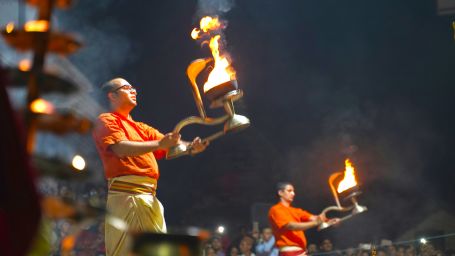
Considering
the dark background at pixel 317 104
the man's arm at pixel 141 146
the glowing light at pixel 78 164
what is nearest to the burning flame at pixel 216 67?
the man's arm at pixel 141 146

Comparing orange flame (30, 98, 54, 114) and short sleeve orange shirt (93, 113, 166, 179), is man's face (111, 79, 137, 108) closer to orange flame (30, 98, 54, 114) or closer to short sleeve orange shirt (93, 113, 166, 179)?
short sleeve orange shirt (93, 113, 166, 179)

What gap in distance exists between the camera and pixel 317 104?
15.0m

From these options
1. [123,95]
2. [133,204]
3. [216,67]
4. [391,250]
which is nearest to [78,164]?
[133,204]

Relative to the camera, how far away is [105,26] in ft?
43.4

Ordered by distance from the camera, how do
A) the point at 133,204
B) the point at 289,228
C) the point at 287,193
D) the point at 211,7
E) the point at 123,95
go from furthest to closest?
the point at 211,7 → the point at 287,193 → the point at 289,228 → the point at 123,95 → the point at 133,204

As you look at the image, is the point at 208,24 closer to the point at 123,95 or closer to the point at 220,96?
the point at 123,95

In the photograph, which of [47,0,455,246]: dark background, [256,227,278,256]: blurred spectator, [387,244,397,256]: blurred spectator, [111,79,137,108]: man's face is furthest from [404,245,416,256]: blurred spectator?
[111,79,137,108]: man's face

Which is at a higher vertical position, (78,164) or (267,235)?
(267,235)

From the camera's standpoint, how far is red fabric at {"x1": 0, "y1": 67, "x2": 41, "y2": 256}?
1.17 metres

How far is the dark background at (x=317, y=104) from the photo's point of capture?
14039mm

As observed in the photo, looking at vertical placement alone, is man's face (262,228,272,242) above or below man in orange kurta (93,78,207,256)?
above

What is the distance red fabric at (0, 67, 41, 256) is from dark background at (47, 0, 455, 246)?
41.4 ft

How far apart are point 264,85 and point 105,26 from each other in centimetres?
374

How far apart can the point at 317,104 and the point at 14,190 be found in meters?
14.0
